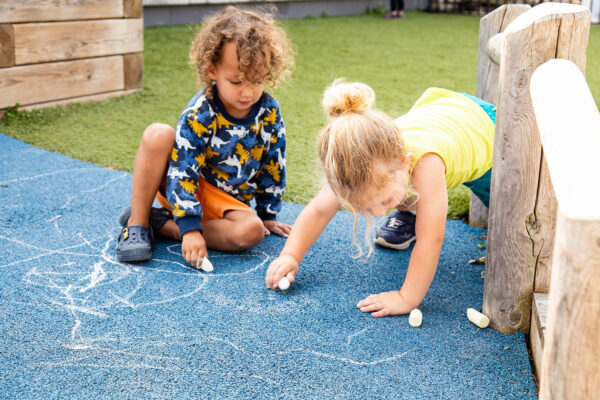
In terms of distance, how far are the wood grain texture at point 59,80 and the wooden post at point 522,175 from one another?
2.88 m

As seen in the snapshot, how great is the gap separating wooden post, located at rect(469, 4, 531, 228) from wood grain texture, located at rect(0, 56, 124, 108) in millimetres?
2522

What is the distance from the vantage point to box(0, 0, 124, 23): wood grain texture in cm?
347

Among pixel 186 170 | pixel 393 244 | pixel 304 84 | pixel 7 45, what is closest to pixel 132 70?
pixel 7 45

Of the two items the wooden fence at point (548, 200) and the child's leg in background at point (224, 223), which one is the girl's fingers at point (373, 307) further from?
the child's leg in background at point (224, 223)

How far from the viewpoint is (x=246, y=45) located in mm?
1999

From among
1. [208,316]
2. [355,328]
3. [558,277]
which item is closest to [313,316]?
[355,328]

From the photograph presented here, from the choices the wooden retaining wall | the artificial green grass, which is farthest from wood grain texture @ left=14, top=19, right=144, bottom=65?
the artificial green grass

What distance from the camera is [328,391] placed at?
1421mm

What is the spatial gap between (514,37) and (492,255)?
54 centimetres

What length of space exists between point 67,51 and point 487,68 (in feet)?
8.38

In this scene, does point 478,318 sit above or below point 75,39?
below

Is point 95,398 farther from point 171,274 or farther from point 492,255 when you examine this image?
point 492,255

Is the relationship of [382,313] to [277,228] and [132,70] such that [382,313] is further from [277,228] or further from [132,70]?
[132,70]

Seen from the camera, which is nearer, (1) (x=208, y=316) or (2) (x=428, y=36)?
(1) (x=208, y=316)
